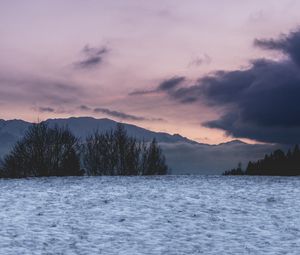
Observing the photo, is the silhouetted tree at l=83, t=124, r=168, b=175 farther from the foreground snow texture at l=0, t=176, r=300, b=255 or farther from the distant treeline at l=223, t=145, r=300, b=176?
the foreground snow texture at l=0, t=176, r=300, b=255

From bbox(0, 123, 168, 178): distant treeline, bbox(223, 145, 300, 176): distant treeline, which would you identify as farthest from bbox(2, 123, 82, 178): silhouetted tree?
bbox(223, 145, 300, 176): distant treeline

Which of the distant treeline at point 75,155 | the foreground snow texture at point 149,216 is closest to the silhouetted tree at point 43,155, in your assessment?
the distant treeline at point 75,155

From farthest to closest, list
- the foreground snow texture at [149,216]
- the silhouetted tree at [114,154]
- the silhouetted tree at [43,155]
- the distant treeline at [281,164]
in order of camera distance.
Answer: the distant treeline at [281,164], the silhouetted tree at [114,154], the silhouetted tree at [43,155], the foreground snow texture at [149,216]

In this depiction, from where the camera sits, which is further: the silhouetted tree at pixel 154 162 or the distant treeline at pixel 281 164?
the distant treeline at pixel 281 164

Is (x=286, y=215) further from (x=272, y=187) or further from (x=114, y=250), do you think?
(x=114, y=250)

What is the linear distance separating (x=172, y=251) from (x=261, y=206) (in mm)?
6847

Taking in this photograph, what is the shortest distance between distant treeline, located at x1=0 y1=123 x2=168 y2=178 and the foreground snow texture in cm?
3053

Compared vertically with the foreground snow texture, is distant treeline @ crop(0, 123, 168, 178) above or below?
above

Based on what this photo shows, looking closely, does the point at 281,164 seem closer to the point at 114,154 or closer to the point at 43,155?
the point at 114,154

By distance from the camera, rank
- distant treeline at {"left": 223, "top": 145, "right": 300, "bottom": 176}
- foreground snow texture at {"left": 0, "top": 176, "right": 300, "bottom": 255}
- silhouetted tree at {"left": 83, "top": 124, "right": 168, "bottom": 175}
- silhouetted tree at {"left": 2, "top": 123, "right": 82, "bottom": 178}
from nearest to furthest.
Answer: foreground snow texture at {"left": 0, "top": 176, "right": 300, "bottom": 255} → silhouetted tree at {"left": 2, "top": 123, "right": 82, "bottom": 178} → silhouetted tree at {"left": 83, "top": 124, "right": 168, "bottom": 175} → distant treeline at {"left": 223, "top": 145, "right": 300, "bottom": 176}

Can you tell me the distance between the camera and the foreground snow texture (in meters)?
14.3

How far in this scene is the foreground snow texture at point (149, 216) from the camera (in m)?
14.3

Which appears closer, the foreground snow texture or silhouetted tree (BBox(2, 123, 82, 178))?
the foreground snow texture

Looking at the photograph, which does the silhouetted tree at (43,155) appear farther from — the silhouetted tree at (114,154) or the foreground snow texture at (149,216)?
the foreground snow texture at (149,216)
